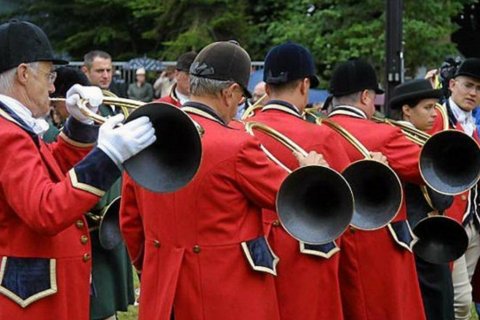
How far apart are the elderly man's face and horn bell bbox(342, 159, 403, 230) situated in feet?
5.97

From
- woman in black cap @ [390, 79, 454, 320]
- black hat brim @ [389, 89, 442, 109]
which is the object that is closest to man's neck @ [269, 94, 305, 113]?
woman in black cap @ [390, 79, 454, 320]

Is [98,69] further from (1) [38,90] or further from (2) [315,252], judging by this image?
(1) [38,90]

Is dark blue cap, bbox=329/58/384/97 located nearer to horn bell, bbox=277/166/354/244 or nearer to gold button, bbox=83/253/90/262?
horn bell, bbox=277/166/354/244

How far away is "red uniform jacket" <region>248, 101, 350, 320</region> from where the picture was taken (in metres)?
5.26

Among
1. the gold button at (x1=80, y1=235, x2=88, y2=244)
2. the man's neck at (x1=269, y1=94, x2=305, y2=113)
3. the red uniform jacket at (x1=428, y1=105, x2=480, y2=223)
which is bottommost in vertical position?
the red uniform jacket at (x1=428, y1=105, x2=480, y2=223)

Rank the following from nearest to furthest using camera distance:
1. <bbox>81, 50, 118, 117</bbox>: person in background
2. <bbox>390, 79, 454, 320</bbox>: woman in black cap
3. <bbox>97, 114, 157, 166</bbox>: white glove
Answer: <bbox>97, 114, 157, 166</bbox>: white glove < <bbox>390, 79, 454, 320</bbox>: woman in black cap < <bbox>81, 50, 118, 117</bbox>: person in background

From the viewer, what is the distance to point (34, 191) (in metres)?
3.75

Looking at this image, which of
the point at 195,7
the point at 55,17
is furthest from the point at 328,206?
the point at 55,17

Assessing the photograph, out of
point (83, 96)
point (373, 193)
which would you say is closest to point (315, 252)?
point (373, 193)

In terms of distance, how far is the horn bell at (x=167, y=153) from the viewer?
12.3 feet

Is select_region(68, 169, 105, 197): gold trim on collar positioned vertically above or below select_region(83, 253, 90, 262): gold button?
above

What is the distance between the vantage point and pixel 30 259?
13.3 ft

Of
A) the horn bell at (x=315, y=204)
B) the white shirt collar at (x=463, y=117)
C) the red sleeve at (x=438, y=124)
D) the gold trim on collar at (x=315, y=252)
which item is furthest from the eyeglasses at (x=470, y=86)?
the horn bell at (x=315, y=204)

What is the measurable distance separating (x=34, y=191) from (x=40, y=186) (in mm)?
→ 30
